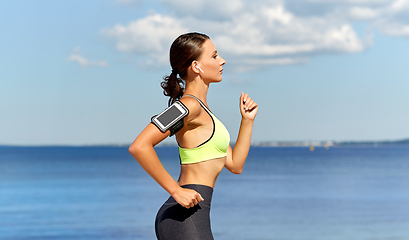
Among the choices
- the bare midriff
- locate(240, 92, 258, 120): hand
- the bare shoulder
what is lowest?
the bare midriff

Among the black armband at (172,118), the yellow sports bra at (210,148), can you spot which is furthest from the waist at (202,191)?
the black armband at (172,118)

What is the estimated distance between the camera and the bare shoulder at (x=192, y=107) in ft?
10.5

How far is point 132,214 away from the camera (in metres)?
20.7

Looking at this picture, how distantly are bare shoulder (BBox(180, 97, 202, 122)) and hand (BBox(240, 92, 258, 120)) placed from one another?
562 millimetres

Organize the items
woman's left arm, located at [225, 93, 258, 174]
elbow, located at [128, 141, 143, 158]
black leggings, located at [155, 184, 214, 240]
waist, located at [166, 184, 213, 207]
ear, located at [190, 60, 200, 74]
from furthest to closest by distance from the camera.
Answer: woman's left arm, located at [225, 93, 258, 174] → ear, located at [190, 60, 200, 74] → waist, located at [166, 184, 213, 207] → black leggings, located at [155, 184, 214, 240] → elbow, located at [128, 141, 143, 158]

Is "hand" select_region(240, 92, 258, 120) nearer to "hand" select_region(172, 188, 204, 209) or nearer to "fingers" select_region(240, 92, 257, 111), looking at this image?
"fingers" select_region(240, 92, 257, 111)

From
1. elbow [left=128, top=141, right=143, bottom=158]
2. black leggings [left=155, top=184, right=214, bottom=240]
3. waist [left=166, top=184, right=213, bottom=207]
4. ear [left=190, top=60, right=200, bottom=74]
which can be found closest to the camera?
elbow [left=128, top=141, right=143, bottom=158]

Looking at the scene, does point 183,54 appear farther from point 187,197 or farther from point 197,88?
point 187,197

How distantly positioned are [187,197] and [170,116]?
48 cm

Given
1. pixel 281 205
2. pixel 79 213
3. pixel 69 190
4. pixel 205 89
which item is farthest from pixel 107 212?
pixel 205 89

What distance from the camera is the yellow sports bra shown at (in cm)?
328

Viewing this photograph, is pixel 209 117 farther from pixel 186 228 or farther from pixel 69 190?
pixel 69 190

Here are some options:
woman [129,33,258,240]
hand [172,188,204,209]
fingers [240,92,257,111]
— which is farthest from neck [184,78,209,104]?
hand [172,188,204,209]

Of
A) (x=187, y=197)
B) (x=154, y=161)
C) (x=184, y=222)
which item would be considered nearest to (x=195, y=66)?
(x=154, y=161)
